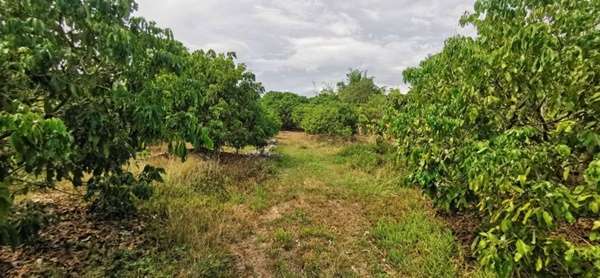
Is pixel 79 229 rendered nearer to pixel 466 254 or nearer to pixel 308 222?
pixel 308 222

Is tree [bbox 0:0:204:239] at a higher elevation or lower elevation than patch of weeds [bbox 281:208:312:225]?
higher

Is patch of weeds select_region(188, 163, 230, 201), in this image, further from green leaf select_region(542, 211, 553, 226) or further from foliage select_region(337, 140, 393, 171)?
green leaf select_region(542, 211, 553, 226)

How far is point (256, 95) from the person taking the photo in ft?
32.2

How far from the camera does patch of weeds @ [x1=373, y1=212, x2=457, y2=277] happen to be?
133 inches

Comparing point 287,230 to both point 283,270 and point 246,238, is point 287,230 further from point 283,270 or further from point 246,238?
point 283,270

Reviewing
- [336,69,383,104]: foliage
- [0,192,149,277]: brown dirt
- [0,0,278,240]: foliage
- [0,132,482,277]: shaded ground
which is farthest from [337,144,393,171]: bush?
[336,69,383,104]: foliage

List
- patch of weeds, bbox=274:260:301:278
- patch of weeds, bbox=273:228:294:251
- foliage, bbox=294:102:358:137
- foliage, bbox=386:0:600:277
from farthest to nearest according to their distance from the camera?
foliage, bbox=294:102:358:137 < patch of weeds, bbox=273:228:294:251 < patch of weeds, bbox=274:260:301:278 < foliage, bbox=386:0:600:277

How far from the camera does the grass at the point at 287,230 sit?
3.40 m

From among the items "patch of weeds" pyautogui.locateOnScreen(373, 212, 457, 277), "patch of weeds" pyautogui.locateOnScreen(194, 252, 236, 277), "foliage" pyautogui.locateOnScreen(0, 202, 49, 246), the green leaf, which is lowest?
"patch of weeds" pyautogui.locateOnScreen(194, 252, 236, 277)

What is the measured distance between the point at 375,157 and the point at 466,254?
6512mm

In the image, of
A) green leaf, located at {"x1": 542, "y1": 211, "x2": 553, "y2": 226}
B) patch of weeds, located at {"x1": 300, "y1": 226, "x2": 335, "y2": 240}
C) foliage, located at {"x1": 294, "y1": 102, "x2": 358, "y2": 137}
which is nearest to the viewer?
green leaf, located at {"x1": 542, "y1": 211, "x2": 553, "y2": 226}

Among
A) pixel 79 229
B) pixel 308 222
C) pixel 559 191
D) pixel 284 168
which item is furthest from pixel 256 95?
pixel 559 191

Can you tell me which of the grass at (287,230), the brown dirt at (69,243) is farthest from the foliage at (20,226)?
the grass at (287,230)

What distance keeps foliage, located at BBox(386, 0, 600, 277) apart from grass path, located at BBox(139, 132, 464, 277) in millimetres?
849
